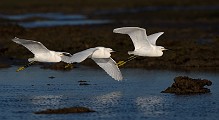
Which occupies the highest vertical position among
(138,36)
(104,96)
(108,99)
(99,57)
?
(138,36)

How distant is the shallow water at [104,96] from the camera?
66.8 feet

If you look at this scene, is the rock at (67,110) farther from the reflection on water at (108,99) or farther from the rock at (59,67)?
the rock at (59,67)

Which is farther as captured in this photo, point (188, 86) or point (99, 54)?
point (188, 86)

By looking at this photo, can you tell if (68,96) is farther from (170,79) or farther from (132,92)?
(170,79)

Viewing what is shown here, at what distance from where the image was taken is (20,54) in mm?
34969

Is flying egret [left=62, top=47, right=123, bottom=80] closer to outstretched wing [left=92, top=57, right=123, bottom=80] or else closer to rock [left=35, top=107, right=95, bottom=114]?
outstretched wing [left=92, top=57, right=123, bottom=80]

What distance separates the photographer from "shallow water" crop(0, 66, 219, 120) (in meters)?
20.4

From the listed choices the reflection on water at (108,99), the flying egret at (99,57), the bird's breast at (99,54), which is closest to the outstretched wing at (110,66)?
the flying egret at (99,57)

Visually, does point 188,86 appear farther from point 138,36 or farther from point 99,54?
point 99,54

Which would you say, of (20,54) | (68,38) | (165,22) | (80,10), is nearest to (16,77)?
(20,54)

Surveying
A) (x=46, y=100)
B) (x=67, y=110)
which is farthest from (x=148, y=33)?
(x=67, y=110)

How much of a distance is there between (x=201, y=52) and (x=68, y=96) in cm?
1144

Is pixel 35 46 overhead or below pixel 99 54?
overhead

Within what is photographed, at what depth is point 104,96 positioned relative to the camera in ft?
76.7
